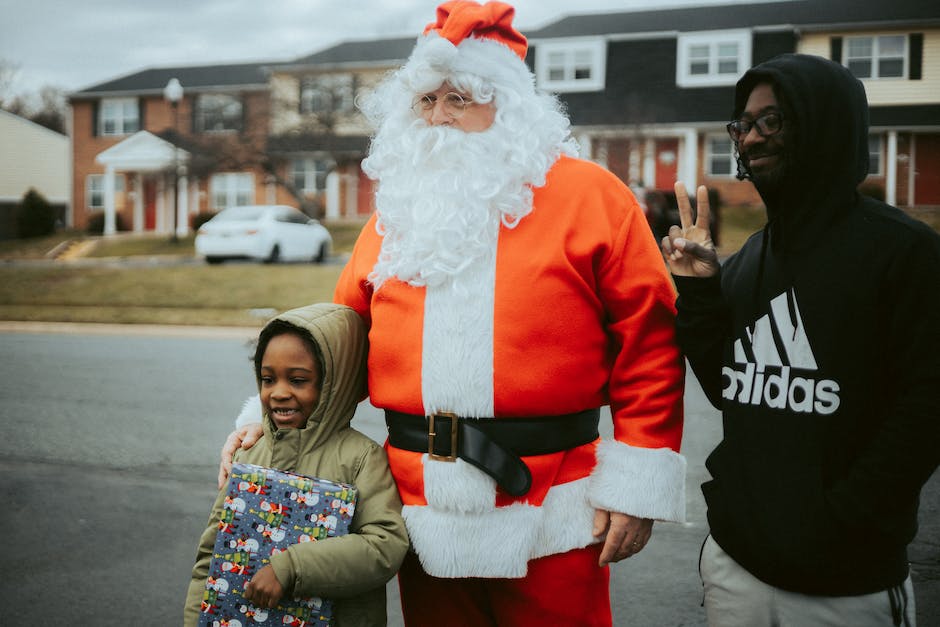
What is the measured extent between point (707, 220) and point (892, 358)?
0.57 m

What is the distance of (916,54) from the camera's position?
26.4 meters

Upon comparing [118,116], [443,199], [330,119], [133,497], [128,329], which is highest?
[118,116]

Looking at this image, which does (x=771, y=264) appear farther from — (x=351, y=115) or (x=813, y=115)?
(x=351, y=115)

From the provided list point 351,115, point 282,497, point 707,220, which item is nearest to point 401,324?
point 282,497

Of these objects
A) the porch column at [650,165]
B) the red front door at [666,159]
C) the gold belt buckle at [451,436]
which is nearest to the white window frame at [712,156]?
the red front door at [666,159]

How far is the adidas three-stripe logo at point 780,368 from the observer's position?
1901mm

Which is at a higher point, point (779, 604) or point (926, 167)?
point (926, 167)

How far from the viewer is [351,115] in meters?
30.6

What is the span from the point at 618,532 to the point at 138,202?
37189mm

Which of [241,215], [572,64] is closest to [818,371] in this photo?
[241,215]

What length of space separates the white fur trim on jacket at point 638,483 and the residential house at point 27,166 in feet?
101

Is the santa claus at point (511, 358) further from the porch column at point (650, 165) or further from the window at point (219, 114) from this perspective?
the window at point (219, 114)

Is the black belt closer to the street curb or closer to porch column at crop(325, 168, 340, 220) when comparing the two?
the street curb

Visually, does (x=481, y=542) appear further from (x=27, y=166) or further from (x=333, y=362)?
(x=27, y=166)
